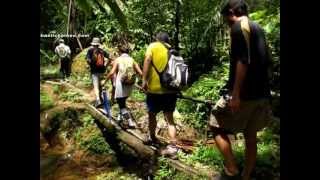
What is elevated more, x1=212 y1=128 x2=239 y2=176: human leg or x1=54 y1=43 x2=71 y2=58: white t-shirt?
x1=54 y1=43 x2=71 y2=58: white t-shirt

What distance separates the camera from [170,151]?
19.7 ft

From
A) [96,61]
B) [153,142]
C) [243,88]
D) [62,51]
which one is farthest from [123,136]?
[62,51]

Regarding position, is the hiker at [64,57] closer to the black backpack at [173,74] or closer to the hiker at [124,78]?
the hiker at [124,78]

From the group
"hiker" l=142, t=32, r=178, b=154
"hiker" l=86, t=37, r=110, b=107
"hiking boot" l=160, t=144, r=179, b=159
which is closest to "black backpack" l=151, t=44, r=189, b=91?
"hiker" l=142, t=32, r=178, b=154

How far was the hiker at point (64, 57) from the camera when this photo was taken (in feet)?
49.2

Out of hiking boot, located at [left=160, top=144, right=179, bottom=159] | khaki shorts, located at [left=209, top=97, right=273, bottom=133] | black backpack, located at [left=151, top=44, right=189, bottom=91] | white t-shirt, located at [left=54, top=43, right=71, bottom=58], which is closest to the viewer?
khaki shorts, located at [left=209, top=97, right=273, bottom=133]

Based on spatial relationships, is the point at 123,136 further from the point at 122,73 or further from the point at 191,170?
the point at 191,170

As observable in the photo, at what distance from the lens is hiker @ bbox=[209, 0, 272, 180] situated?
3.79 meters

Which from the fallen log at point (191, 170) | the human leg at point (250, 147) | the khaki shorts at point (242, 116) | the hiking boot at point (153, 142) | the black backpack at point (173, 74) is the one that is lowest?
the fallen log at point (191, 170)

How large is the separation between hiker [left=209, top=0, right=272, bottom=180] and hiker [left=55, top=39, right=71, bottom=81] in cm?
1149

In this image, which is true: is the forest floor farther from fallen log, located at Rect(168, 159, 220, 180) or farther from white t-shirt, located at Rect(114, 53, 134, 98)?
fallen log, located at Rect(168, 159, 220, 180)

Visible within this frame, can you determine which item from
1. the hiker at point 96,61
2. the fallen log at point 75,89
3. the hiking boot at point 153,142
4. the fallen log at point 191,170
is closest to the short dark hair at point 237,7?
the fallen log at point 191,170

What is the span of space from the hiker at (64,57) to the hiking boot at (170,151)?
9.54m

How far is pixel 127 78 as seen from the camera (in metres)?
7.60
